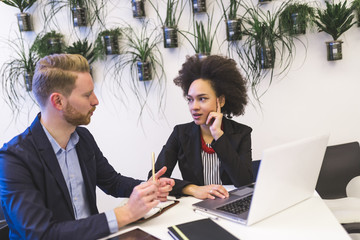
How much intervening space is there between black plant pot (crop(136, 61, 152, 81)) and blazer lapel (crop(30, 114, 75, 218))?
4.59 ft

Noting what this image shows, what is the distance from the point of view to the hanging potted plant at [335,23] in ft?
8.30

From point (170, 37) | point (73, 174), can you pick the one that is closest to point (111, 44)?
point (170, 37)

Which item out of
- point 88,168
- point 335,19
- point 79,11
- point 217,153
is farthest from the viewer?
point 79,11

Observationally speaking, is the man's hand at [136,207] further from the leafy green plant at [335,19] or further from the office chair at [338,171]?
the leafy green plant at [335,19]

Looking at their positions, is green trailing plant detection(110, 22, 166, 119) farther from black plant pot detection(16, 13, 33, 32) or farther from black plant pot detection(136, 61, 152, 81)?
black plant pot detection(16, 13, 33, 32)

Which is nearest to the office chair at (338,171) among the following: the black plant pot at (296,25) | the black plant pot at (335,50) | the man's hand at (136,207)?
the black plant pot at (335,50)

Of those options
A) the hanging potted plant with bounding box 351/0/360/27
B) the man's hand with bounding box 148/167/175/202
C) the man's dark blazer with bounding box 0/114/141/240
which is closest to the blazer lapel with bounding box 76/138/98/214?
the man's dark blazer with bounding box 0/114/141/240

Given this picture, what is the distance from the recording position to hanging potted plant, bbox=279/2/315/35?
2598 mm

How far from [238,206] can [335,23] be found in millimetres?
1683

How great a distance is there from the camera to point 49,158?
4.93 ft

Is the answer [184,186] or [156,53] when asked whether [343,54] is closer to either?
[156,53]

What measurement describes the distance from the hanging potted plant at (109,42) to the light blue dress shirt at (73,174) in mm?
1355

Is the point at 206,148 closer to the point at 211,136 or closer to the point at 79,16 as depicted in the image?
the point at 211,136

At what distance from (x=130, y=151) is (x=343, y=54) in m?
1.81
